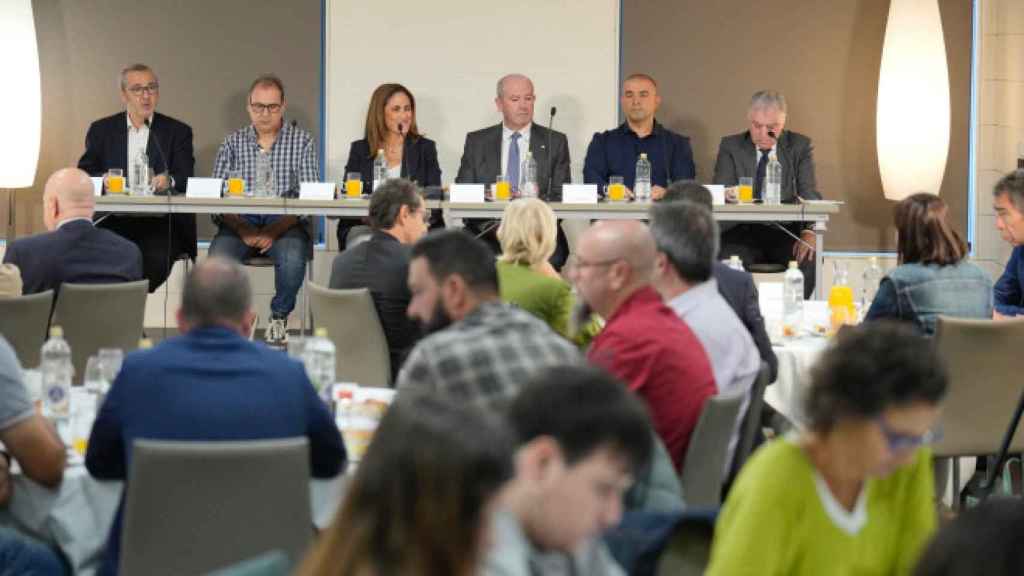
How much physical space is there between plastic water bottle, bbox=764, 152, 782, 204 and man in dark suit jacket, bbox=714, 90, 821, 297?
0.31ft

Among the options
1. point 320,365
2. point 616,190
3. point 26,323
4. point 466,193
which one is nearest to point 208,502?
point 320,365

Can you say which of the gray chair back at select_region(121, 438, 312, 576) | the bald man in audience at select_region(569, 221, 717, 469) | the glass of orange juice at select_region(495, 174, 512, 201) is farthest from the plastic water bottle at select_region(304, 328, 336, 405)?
the glass of orange juice at select_region(495, 174, 512, 201)

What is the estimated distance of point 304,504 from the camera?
3016mm

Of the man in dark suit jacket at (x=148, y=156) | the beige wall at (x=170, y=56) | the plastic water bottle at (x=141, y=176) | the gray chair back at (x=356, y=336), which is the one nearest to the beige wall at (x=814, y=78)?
the beige wall at (x=170, y=56)

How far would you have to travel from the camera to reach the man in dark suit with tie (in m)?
8.79

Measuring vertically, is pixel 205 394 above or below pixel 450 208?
below

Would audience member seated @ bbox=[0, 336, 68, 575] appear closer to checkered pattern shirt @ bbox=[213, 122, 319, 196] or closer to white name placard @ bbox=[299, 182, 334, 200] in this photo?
white name placard @ bbox=[299, 182, 334, 200]

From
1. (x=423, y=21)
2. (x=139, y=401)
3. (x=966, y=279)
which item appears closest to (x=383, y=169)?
(x=423, y=21)

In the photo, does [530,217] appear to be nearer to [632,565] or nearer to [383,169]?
[632,565]

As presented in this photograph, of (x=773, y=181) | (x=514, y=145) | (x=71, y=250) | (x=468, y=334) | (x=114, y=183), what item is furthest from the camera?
(x=514, y=145)

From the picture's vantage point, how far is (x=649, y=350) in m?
3.40

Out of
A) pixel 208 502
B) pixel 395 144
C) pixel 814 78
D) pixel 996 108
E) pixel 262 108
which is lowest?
pixel 208 502

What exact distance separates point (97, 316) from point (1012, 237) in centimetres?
350

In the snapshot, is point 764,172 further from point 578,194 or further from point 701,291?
point 701,291
